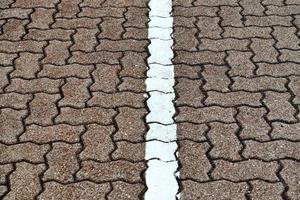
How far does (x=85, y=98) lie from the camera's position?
16.2 feet

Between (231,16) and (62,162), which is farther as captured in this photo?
(231,16)

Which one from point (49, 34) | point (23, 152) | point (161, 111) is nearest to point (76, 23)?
point (49, 34)

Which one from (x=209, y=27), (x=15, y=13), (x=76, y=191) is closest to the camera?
(x=76, y=191)

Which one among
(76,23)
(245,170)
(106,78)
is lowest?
(245,170)

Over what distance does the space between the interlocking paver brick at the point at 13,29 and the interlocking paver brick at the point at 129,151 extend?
1918 millimetres

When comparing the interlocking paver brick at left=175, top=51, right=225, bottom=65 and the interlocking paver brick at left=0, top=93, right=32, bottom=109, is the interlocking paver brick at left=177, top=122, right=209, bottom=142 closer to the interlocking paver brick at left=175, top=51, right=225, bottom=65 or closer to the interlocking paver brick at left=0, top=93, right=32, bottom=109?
the interlocking paver brick at left=175, top=51, right=225, bottom=65

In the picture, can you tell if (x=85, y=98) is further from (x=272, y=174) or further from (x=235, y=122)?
(x=272, y=174)

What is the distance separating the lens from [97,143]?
4.42 meters

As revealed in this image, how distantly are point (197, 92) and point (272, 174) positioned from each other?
113cm

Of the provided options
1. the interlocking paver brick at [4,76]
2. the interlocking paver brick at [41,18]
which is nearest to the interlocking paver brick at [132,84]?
the interlocking paver brick at [4,76]

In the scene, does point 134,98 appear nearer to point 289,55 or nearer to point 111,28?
point 111,28

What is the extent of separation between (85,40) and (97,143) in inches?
63.8

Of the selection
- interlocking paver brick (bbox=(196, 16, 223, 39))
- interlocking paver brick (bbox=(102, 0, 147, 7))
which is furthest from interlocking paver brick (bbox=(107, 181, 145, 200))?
interlocking paver brick (bbox=(102, 0, 147, 7))

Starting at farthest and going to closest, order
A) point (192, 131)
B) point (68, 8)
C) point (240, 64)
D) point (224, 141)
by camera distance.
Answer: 1. point (68, 8)
2. point (240, 64)
3. point (192, 131)
4. point (224, 141)
